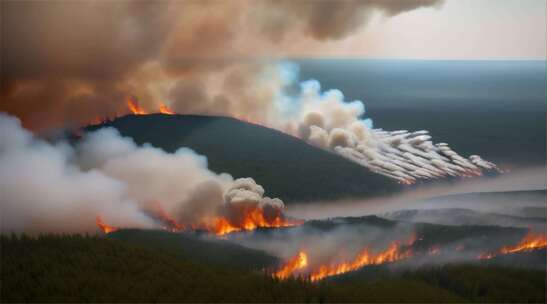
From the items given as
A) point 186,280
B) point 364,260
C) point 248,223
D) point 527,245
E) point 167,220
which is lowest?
point 186,280

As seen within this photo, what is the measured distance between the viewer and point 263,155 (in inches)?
1022

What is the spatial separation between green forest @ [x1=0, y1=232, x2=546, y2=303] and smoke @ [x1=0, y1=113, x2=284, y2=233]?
111 inches

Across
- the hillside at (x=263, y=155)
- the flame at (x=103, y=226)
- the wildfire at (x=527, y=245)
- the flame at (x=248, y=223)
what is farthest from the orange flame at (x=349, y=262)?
the flame at (x=103, y=226)

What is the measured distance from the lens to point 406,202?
2534cm

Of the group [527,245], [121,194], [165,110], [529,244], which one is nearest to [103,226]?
[121,194]

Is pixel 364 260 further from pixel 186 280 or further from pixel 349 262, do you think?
pixel 186 280

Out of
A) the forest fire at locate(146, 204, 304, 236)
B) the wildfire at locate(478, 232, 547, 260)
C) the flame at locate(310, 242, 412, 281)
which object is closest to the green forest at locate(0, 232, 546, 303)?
the flame at locate(310, 242, 412, 281)

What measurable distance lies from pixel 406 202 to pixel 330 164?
200 inches

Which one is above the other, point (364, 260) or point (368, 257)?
point (368, 257)

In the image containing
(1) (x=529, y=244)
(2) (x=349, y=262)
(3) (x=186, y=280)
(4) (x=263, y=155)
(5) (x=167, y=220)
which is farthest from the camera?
(4) (x=263, y=155)

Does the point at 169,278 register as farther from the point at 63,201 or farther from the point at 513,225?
the point at 513,225

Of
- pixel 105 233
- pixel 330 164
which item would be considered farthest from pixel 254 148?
pixel 105 233

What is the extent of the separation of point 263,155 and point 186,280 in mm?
10885

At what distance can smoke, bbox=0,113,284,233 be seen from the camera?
2252cm
